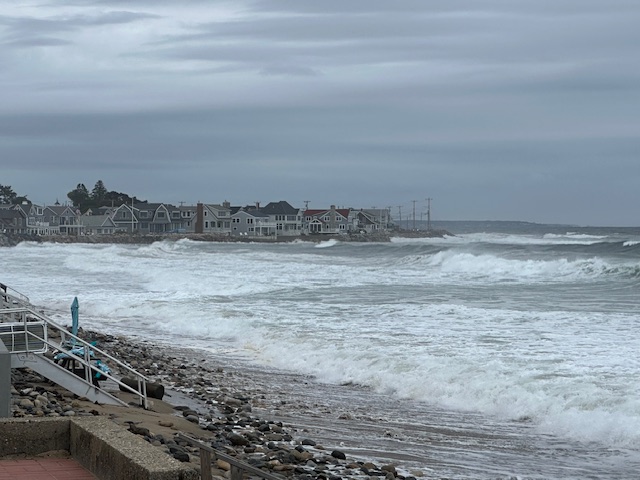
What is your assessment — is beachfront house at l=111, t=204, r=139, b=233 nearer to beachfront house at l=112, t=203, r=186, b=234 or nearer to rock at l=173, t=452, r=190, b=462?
beachfront house at l=112, t=203, r=186, b=234

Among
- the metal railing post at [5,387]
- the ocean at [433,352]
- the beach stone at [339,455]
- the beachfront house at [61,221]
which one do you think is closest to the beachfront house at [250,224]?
the beachfront house at [61,221]

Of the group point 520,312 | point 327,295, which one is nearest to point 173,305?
point 327,295

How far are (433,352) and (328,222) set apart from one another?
144 m

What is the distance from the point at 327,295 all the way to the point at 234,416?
20570 millimetres

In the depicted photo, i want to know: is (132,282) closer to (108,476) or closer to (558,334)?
(558,334)

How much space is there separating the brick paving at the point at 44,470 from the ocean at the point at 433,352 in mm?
4148

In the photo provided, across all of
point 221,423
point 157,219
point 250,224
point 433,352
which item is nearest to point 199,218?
point 157,219

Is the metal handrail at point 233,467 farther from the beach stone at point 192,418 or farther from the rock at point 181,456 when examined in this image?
the beach stone at point 192,418

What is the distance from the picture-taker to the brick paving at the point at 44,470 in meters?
7.35

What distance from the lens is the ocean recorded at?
472 inches

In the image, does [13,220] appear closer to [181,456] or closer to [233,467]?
[181,456]

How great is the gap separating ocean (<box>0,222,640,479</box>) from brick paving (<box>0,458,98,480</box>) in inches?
163

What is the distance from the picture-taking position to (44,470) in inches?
297

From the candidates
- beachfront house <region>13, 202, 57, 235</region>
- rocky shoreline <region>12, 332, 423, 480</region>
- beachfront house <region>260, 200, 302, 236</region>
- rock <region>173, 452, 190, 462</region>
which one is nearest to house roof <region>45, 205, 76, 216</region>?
beachfront house <region>13, 202, 57, 235</region>
